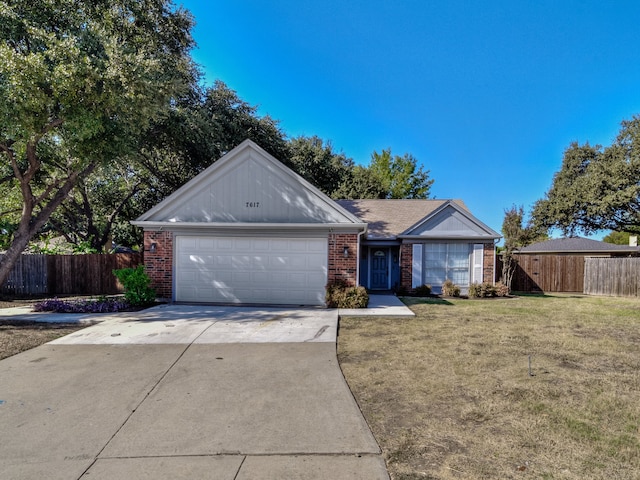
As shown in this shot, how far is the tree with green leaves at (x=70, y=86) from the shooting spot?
809cm

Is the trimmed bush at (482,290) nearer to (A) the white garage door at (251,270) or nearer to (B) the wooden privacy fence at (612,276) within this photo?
(B) the wooden privacy fence at (612,276)

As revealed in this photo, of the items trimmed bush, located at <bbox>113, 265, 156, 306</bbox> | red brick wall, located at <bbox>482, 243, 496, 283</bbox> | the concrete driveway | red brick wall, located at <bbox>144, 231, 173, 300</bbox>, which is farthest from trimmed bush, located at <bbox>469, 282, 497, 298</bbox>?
trimmed bush, located at <bbox>113, 265, 156, 306</bbox>

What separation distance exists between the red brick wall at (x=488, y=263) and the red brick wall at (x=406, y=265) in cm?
300

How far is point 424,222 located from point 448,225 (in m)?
1.04

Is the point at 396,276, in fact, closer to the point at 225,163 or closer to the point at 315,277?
the point at 315,277

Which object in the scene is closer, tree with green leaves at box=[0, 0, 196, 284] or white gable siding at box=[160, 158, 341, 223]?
tree with green leaves at box=[0, 0, 196, 284]

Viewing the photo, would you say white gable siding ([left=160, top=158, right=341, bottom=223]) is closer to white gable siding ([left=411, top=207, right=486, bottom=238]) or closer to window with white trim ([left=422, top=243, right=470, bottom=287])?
white gable siding ([left=411, top=207, right=486, bottom=238])

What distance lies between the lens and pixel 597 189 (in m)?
25.4

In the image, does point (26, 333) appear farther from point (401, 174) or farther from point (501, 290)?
point (401, 174)

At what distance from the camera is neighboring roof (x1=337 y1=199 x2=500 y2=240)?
15.3 m

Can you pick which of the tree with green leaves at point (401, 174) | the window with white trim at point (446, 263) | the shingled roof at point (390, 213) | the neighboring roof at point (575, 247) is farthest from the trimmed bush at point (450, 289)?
the tree with green leaves at point (401, 174)

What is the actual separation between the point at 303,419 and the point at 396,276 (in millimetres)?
13557

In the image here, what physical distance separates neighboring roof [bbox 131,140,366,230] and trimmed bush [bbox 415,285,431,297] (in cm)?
535

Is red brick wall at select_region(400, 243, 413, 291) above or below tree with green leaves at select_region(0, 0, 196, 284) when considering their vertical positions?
below
